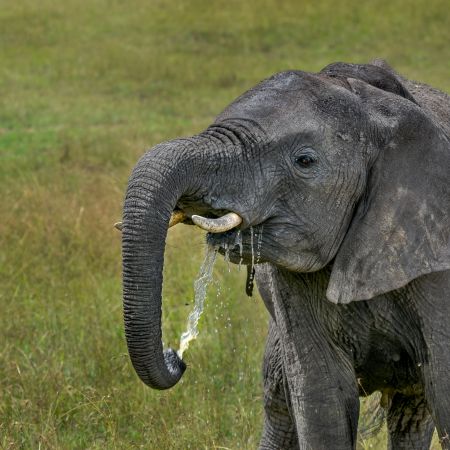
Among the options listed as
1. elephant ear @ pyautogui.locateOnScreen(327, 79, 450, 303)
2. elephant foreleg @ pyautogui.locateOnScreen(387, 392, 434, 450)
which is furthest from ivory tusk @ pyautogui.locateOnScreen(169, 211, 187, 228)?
elephant foreleg @ pyautogui.locateOnScreen(387, 392, 434, 450)

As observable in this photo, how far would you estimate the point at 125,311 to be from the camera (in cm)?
343

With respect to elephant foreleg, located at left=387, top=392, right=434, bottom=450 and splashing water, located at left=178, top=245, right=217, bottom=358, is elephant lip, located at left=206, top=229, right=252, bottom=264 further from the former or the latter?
elephant foreleg, located at left=387, top=392, right=434, bottom=450

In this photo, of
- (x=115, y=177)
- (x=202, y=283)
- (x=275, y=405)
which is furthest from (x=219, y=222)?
(x=115, y=177)

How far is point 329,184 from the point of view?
3.70 m

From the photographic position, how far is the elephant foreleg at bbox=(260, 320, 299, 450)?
4.79 metres

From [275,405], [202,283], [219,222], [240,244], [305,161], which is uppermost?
[305,161]

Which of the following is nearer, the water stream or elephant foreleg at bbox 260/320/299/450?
the water stream

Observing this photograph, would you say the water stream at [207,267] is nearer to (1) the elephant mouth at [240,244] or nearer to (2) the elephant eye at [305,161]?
(1) the elephant mouth at [240,244]

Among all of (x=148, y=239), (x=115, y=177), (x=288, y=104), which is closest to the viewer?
(x=148, y=239)

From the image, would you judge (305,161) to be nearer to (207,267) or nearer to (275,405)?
(207,267)

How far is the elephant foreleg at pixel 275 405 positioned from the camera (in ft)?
15.7

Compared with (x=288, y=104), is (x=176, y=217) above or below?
below

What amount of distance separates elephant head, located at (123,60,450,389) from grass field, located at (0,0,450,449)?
0.50 meters

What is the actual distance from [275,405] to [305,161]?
1579mm
